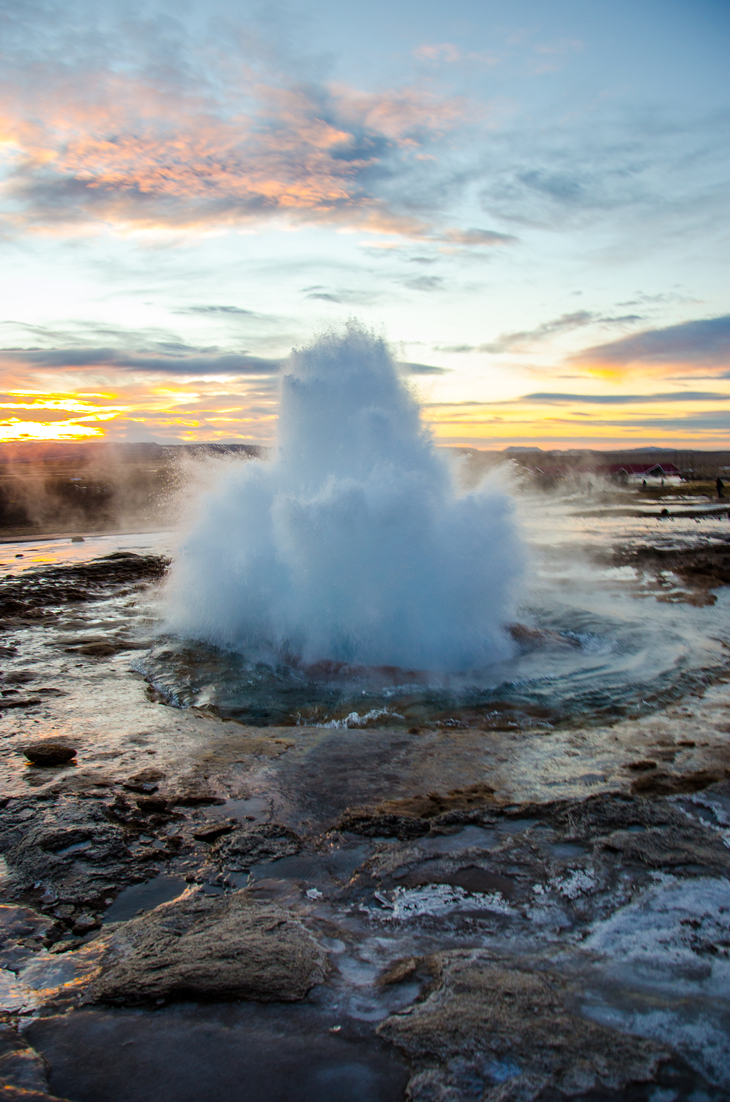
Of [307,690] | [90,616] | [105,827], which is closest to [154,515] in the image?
[90,616]

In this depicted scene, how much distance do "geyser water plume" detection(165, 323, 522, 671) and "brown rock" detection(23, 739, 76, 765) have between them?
2891 mm

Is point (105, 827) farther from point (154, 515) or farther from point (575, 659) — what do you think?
point (154, 515)

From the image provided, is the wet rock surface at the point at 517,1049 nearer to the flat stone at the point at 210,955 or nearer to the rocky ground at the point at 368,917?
the rocky ground at the point at 368,917

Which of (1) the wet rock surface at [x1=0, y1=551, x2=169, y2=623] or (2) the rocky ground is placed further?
(1) the wet rock surface at [x1=0, y1=551, x2=169, y2=623]

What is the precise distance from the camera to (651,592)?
1160 centimetres

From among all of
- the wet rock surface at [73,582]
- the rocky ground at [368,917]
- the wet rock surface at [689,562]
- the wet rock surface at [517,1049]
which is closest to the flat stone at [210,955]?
the rocky ground at [368,917]

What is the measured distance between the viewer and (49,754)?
472 centimetres

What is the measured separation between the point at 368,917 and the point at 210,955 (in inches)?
29.0

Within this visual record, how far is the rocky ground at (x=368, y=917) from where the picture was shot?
7.04 ft

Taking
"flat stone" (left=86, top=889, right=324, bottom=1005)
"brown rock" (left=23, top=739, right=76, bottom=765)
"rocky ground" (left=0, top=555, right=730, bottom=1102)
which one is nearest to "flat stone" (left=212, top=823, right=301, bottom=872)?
"rocky ground" (left=0, top=555, right=730, bottom=1102)

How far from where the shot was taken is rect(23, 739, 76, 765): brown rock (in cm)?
469

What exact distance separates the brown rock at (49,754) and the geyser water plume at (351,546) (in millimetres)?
2891

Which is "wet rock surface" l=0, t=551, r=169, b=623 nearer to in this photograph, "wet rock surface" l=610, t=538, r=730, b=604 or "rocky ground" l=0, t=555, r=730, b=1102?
"rocky ground" l=0, t=555, r=730, b=1102

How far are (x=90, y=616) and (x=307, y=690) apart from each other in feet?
17.1
